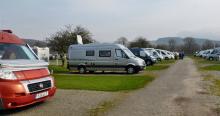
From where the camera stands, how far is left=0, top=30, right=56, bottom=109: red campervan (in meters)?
9.53

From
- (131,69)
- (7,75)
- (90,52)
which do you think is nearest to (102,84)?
(7,75)

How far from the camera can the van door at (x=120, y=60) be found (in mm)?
27969

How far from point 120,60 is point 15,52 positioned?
17.1m

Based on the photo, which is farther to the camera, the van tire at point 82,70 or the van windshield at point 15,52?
the van tire at point 82,70

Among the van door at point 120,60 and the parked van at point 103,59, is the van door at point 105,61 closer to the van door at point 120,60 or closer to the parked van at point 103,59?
the parked van at point 103,59

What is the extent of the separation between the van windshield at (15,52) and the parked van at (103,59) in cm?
1628

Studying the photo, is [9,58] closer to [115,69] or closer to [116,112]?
[116,112]

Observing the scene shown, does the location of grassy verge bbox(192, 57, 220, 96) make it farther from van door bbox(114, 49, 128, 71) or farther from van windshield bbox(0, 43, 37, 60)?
van windshield bbox(0, 43, 37, 60)

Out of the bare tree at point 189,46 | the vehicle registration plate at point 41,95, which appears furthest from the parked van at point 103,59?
the bare tree at point 189,46

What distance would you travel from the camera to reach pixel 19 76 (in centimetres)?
982

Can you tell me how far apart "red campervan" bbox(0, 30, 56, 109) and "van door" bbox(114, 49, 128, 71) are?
16.2 m

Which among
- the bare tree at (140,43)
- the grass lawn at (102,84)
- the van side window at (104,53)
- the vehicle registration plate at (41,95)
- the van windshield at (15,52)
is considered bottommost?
the grass lawn at (102,84)

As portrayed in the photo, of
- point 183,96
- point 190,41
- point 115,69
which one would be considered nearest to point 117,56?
point 115,69

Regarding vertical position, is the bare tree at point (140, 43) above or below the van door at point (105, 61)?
above
